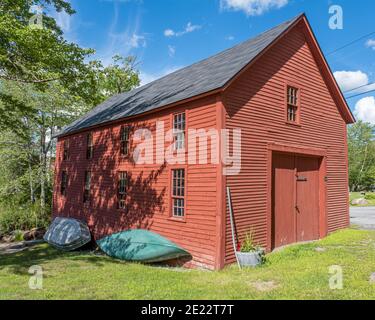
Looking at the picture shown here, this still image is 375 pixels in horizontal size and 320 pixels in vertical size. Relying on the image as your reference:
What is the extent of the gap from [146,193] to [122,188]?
2372 mm

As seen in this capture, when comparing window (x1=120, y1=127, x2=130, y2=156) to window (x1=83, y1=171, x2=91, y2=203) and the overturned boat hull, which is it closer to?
window (x1=83, y1=171, x2=91, y2=203)

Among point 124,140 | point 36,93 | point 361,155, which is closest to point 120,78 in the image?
point 36,93

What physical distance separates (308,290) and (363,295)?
1.06 meters

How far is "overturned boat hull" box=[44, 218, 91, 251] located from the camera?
51.0 feet

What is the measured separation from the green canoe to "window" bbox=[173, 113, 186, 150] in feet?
11.1

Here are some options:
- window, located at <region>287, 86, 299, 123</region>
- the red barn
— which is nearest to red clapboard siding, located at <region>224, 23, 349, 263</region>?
the red barn

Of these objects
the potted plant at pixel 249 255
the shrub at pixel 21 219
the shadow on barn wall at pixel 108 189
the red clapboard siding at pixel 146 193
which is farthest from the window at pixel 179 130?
the shrub at pixel 21 219

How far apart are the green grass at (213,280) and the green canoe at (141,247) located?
61 centimetres

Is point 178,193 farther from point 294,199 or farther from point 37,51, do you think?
point 37,51

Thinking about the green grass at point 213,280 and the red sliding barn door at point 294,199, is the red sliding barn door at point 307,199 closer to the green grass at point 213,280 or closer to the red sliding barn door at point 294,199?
the red sliding barn door at point 294,199

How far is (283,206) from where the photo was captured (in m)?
11.6

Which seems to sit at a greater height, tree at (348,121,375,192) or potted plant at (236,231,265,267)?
tree at (348,121,375,192)

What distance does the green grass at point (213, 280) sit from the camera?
6.82m

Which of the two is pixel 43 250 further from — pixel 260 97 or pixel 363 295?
pixel 363 295
